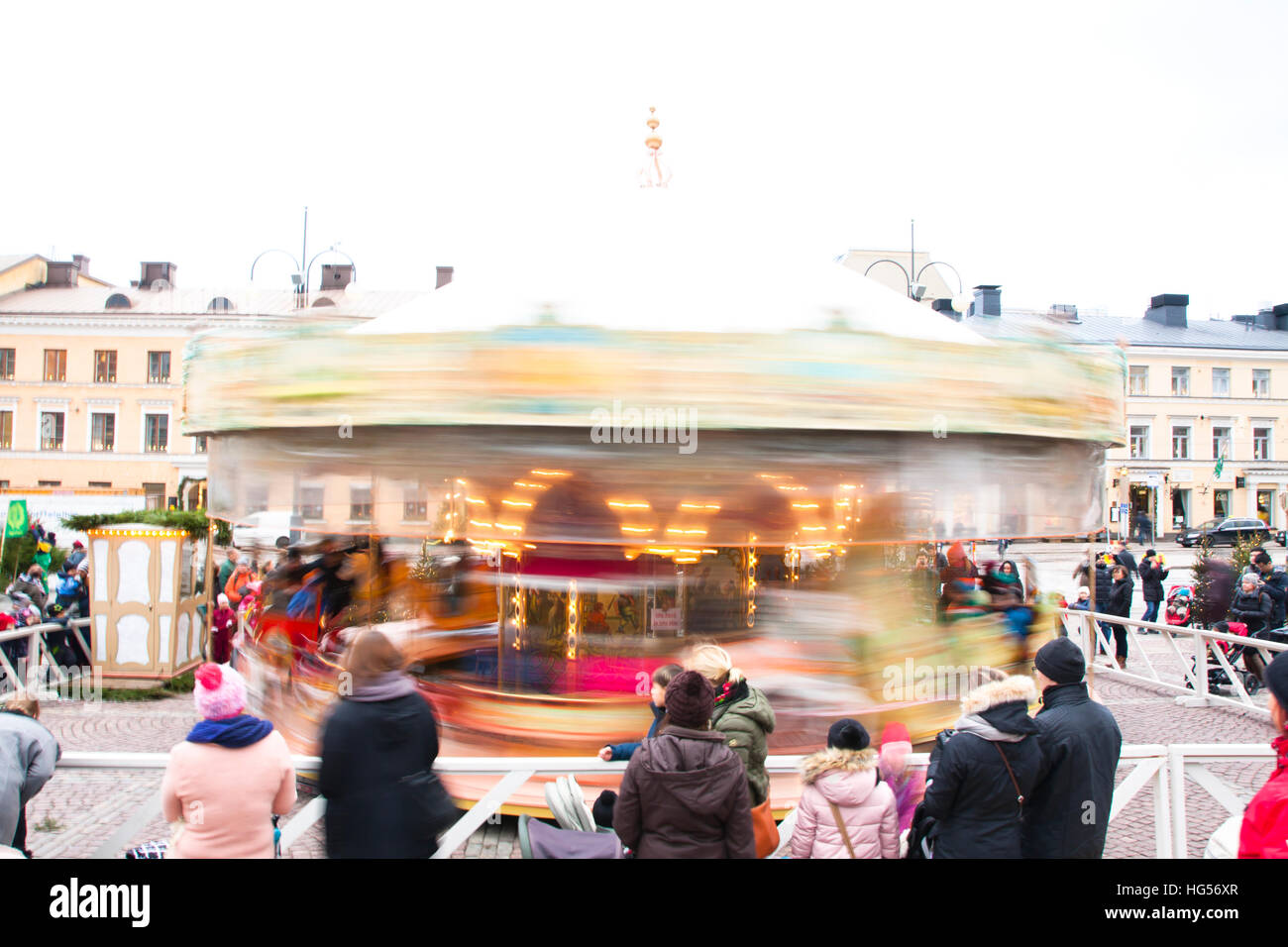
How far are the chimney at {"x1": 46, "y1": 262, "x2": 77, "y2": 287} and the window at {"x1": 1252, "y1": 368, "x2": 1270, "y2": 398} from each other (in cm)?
4216

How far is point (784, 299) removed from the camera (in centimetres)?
564

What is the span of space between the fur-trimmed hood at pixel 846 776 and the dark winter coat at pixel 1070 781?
22.8 inches

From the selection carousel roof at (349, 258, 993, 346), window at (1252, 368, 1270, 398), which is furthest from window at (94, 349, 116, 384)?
window at (1252, 368, 1270, 398)

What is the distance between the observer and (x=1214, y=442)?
32969mm

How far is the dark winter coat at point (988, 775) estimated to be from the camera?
3.04m

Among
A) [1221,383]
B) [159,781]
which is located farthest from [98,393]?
[1221,383]

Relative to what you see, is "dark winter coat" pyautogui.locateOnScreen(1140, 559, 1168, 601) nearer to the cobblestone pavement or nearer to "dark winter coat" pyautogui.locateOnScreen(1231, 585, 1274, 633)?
"dark winter coat" pyautogui.locateOnScreen(1231, 585, 1274, 633)

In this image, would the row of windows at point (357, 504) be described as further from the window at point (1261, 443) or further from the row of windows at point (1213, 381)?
the window at point (1261, 443)

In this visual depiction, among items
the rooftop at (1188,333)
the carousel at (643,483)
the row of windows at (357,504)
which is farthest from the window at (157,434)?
the rooftop at (1188,333)

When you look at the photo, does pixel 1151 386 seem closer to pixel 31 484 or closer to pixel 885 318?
pixel 885 318

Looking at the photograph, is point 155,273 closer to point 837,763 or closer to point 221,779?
point 221,779
